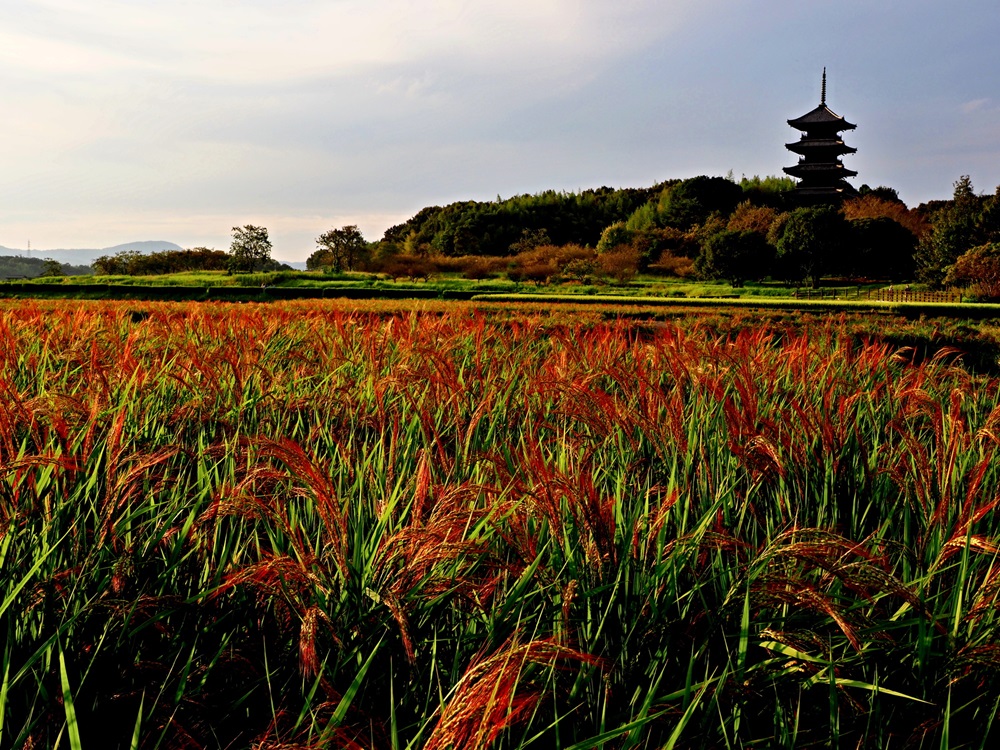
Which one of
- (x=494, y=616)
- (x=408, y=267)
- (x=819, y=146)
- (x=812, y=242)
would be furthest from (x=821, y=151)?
(x=494, y=616)

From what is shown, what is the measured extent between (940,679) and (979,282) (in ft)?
104

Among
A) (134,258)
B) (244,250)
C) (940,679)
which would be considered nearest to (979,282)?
(940,679)

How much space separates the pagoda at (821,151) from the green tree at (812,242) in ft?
53.9

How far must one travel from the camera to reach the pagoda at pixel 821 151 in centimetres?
5119

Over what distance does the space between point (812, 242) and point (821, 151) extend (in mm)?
20723

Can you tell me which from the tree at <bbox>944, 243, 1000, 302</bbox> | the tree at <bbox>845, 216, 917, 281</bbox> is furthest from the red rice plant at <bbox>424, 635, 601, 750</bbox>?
the tree at <bbox>845, 216, 917, 281</bbox>

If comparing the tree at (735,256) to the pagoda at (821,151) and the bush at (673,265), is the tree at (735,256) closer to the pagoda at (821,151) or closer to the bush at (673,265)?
the bush at (673,265)

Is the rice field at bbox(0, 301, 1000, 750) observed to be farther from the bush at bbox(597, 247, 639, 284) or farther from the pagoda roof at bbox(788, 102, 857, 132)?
the pagoda roof at bbox(788, 102, 857, 132)

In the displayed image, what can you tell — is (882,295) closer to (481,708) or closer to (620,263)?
(620,263)

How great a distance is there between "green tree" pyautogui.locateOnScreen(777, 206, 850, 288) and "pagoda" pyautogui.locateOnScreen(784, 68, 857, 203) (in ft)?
53.9

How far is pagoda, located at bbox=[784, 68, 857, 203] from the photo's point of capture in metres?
51.2

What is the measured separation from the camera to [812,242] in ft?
113

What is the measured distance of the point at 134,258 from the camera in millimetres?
55250

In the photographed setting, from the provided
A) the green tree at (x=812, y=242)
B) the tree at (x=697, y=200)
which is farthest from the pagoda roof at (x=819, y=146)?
the green tree at (x=812, y=242)
